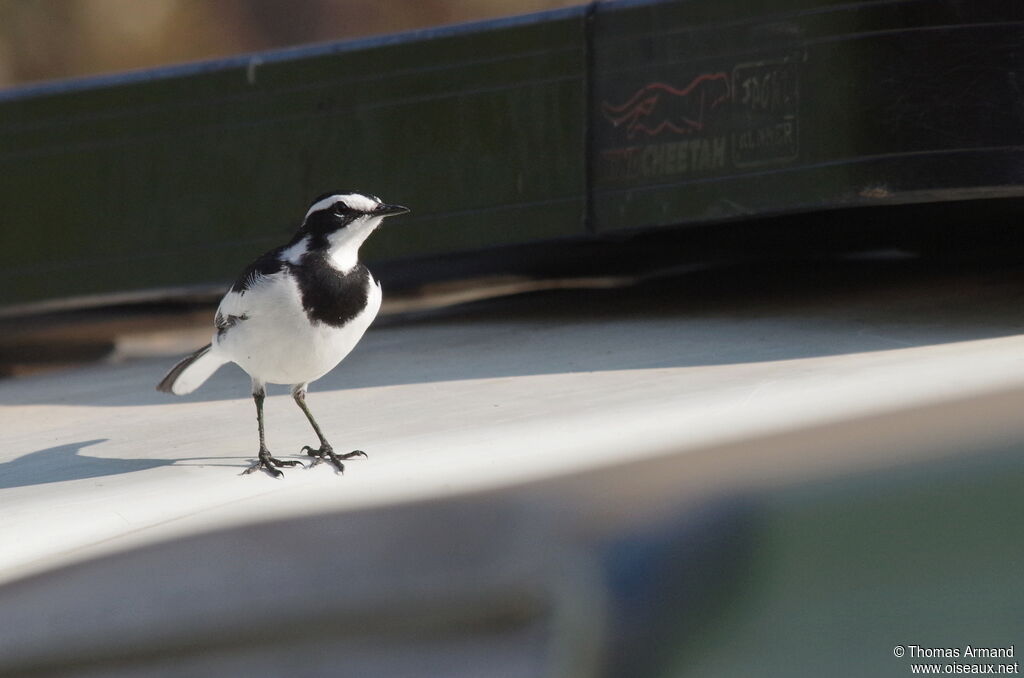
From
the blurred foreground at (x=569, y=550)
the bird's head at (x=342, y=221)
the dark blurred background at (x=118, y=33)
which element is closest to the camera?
the blurred foreground at (x=569, y=550)

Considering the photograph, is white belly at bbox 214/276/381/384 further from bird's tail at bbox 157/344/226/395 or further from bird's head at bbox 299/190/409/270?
bird's tail at bbox 157/344/226/395

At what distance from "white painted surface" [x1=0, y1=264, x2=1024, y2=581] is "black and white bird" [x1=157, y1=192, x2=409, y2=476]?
0.34 m

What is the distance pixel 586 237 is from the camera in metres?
5.61

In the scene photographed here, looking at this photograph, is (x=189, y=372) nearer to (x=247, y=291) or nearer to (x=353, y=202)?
(x=247, y=291)

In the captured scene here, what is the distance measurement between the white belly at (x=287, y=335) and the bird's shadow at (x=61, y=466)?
1.84 ft

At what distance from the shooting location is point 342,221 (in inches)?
129

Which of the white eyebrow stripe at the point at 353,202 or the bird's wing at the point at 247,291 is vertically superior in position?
the white eyebrow stripe at the point at 353,202

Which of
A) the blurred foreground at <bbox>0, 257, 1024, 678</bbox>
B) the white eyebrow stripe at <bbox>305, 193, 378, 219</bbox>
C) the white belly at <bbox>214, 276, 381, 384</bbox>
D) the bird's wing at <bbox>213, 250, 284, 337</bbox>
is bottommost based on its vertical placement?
the blurred foreground at <bbox>0, 257, 1024, 678</bbox>

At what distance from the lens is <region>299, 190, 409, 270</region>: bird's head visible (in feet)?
10.7

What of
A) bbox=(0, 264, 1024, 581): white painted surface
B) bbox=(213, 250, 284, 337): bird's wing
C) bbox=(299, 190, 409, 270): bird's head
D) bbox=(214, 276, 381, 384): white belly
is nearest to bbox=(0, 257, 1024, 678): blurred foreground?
bbox=(0, 264, 1024, 581): white painted surface

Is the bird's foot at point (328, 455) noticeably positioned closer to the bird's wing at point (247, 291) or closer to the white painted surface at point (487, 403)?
the white painted surface at point (487, 403)

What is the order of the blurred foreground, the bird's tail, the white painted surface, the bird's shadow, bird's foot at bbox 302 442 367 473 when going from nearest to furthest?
the blurred foreground < the white painted surface < bird's foot at bbox 302 442 367 473 < the bird's shadow < the bird's tail

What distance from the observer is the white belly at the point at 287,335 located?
10.6ft

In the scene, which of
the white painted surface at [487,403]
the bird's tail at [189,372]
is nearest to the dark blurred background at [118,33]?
the white painted surface at [487,403]
